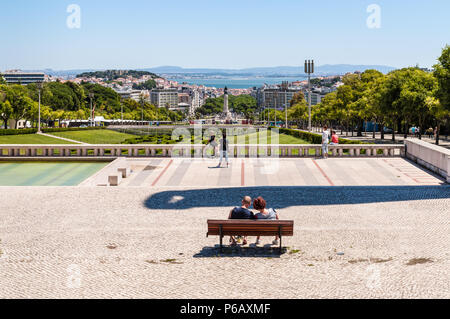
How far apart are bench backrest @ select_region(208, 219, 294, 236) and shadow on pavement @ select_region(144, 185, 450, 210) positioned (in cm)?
545

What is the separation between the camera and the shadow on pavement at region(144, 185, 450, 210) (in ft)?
60.6

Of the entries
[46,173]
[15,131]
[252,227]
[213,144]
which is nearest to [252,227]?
[252,227]

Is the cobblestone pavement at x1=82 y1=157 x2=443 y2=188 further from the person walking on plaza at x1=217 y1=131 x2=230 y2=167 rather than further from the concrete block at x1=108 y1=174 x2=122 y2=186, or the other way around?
the person walking on plaza at x1=217 y1=131 x2=230 y2=167

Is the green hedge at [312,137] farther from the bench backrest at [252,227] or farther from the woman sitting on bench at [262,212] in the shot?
the bench backrest at [252,227]

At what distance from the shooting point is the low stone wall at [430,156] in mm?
24297

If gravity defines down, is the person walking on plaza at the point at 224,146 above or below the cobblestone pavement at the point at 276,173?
above

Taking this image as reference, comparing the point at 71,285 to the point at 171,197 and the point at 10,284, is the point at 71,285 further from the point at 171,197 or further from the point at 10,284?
the point at 171,197

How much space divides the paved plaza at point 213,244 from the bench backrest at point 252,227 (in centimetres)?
56

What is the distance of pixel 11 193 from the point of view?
66.6 feet

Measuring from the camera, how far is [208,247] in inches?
518

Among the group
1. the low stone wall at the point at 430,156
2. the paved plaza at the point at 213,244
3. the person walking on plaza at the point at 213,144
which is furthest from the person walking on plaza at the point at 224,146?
the low stone wall at the point at 430,156

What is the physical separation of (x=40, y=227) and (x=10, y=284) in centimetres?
497

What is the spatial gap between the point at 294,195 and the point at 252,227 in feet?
25.3
